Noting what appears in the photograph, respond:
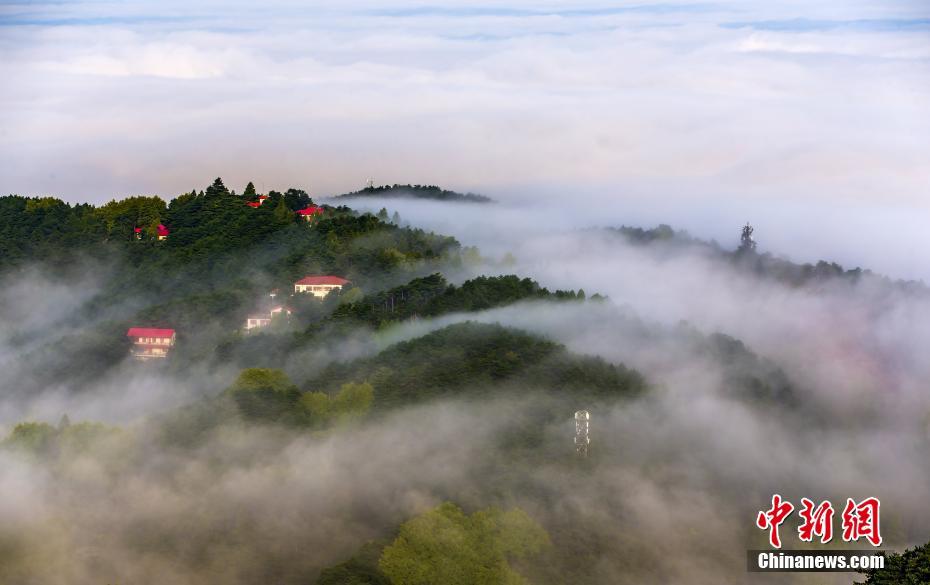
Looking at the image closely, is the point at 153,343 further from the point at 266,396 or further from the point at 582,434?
the point at 582,434

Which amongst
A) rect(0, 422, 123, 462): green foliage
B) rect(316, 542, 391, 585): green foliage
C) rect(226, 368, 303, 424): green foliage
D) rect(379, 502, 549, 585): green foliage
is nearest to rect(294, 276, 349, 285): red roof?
rect(226, 368, 303, 424): green foliage

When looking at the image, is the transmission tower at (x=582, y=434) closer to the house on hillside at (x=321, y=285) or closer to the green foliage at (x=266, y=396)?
the green foliage at (x=266, y=396)

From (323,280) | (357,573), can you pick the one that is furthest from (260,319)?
(357,573)

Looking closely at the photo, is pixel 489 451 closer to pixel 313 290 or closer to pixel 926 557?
pixel 926 557

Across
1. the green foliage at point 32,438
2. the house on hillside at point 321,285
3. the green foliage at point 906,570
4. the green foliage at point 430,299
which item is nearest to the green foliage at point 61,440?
the green foliage at point 32,438

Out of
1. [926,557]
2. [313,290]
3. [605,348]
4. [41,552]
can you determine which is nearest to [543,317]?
[605,348]

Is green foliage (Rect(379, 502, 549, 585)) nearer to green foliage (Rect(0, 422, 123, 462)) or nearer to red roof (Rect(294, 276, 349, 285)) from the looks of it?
green foliage (Rect(0, 422, 123, 462))
